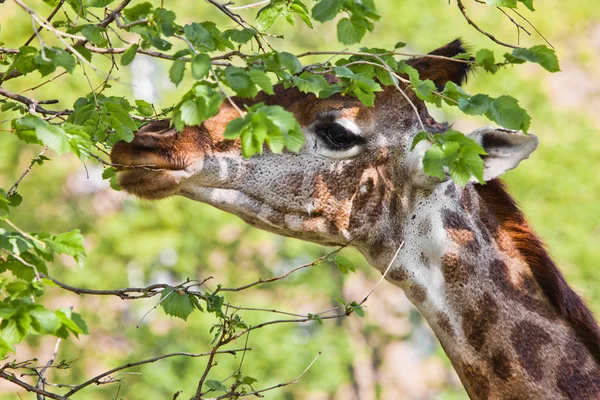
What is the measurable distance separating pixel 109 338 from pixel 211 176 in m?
12.6

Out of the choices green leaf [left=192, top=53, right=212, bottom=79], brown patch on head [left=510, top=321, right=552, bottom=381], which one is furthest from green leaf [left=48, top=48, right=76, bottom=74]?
brown patch on head [left=510, top=321, right=552, bottom=381]

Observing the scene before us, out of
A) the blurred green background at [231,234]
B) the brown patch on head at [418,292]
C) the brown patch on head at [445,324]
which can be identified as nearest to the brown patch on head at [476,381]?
the brown patch on head at [445,324]

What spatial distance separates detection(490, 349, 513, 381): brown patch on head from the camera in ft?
12.3

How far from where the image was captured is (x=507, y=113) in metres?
2.89

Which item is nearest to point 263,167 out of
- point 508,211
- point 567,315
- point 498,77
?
point 508,211

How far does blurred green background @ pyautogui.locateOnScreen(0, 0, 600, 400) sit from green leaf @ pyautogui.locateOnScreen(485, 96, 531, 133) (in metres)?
10.4

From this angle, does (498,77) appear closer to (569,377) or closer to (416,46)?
(416,46)

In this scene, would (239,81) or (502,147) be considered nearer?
(239,81)

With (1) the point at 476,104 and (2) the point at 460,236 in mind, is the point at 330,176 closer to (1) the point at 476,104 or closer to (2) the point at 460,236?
(2) the point at 460,236

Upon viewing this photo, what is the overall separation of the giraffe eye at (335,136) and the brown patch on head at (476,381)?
46.1 inches

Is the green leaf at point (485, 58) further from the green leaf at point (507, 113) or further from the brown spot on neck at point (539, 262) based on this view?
the brown spot on neck at point (539, 262)

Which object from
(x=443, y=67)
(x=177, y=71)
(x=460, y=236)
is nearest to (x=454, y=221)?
(x=460, y=236)

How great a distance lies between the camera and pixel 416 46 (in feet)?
50.4

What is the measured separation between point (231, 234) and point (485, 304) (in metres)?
12.1
